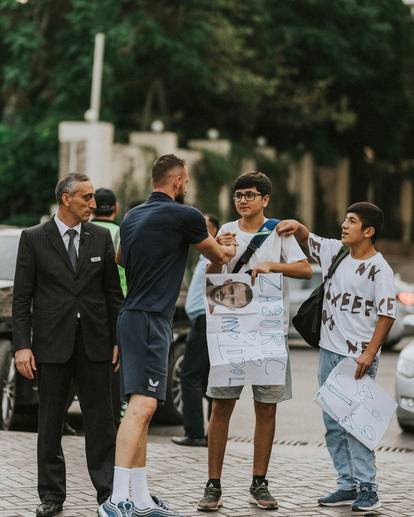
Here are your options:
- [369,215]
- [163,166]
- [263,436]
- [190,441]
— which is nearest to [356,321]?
[369,215]

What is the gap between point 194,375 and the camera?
11336mm

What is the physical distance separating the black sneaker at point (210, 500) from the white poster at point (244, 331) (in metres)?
0.62

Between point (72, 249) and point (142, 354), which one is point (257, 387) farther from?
point (72, 249)

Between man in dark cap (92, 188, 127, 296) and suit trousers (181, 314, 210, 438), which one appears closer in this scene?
man in dark cap (92, 188, 127, 296)

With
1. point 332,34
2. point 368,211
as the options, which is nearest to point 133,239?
point 368,211

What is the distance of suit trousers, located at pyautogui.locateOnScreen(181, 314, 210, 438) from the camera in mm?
11195

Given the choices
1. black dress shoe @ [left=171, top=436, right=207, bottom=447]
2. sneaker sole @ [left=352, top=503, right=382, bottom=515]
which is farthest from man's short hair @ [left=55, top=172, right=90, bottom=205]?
black dress shoe @ [left=171, top=436, right=207, bottom=447]

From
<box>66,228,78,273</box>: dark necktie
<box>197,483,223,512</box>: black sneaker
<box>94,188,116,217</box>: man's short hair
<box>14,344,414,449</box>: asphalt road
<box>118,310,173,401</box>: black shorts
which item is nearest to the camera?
<box>118,310,173,401</box>: black shorts

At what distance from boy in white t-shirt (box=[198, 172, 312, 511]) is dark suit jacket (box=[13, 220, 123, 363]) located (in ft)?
2.57

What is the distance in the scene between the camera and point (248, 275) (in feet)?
25.7

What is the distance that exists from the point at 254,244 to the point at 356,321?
2.56ft

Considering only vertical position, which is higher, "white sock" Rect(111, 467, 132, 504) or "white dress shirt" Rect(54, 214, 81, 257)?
"white dress shirt" Rect(54, 214, 81, 257)

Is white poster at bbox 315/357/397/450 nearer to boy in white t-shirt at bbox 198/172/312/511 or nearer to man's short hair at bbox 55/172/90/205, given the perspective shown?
boy in white t-shirt at bbox 198/172/312/511

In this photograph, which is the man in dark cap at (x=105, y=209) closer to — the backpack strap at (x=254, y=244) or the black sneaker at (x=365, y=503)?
the backpack strap at (x=254, y=244)
